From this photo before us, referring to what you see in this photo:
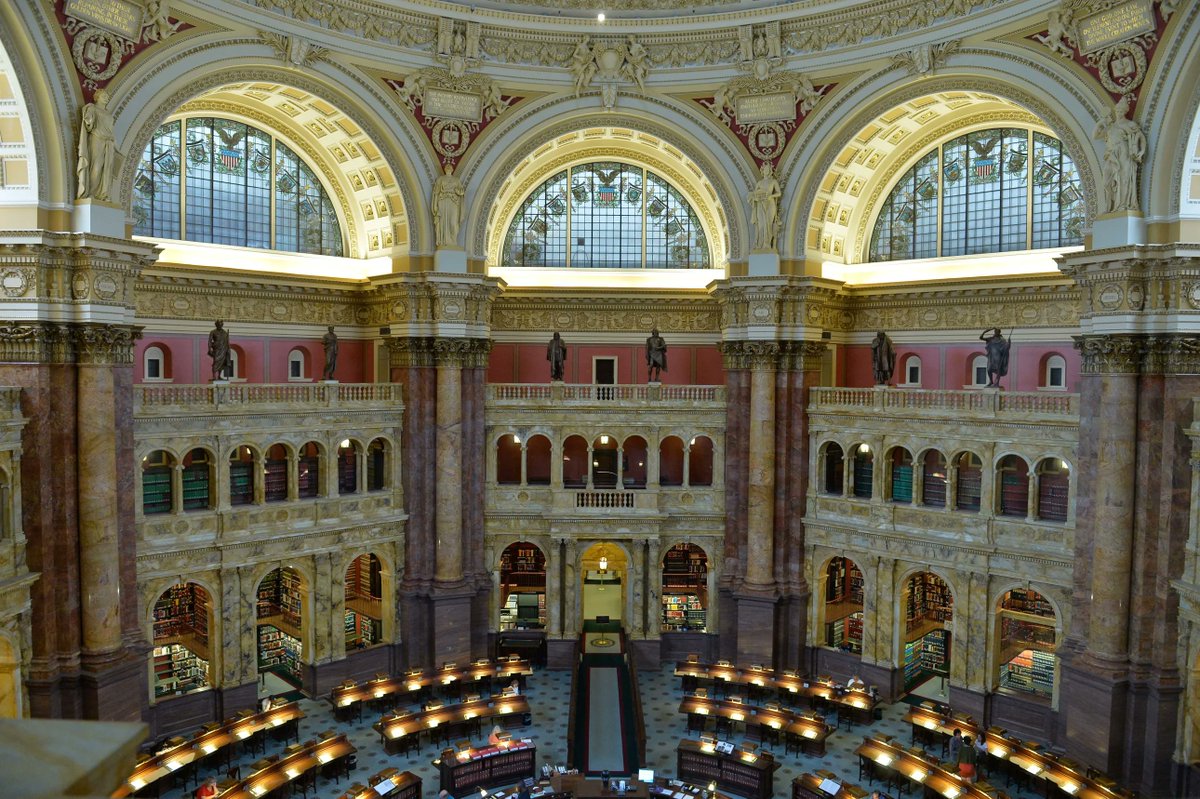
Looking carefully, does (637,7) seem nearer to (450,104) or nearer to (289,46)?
(450,104)

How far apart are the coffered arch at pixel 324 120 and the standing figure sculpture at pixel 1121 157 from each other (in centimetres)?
2164

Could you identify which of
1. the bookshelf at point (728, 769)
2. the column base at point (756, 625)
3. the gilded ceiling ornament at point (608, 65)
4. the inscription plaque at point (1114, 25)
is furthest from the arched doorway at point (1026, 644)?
the gilded ceiling ornament at point (608, 65)

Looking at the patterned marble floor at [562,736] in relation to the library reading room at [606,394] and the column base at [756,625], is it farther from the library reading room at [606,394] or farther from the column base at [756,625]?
the column base at [756,625]

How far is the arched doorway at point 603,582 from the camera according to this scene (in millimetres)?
35812

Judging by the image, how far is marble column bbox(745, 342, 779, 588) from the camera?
32.8 metres

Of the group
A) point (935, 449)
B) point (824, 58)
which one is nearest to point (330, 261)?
point (824, 58)

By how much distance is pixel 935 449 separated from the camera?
3092cm

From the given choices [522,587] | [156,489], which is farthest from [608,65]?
[156,489]

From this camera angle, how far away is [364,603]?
35.2 m

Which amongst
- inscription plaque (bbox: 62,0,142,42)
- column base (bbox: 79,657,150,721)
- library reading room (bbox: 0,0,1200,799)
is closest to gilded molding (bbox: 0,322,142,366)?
library reading room (bbox: 0,0,1200,799)

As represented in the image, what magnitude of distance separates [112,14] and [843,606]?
105 ft

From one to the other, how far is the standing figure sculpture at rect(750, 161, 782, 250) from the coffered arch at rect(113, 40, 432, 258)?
11.9 m

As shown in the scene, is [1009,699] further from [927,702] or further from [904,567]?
[904,567]

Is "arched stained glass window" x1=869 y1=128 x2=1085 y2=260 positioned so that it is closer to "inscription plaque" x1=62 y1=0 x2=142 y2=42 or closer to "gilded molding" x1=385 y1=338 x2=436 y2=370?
"gilded molding" x1=385 y1=338 x2=436 y2=370
